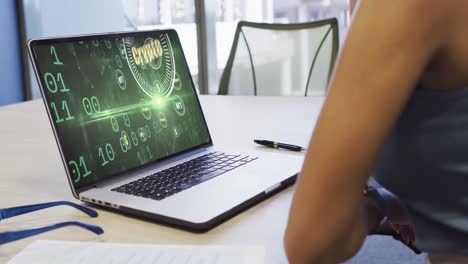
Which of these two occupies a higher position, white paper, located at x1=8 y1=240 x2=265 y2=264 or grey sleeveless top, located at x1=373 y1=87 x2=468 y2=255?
grey sleeveless top, located at x1=373 y1=87 x2=468 y2=255

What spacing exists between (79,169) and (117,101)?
0.48 ft

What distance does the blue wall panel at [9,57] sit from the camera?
3.78 metres

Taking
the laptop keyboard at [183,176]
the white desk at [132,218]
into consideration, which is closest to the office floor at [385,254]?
the white desk at [132,218]

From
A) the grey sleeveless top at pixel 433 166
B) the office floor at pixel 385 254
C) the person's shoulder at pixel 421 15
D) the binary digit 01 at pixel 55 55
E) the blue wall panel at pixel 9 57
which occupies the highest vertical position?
the person's shoulder at pixel 421 15

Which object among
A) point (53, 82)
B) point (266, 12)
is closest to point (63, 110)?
point (53, 82)

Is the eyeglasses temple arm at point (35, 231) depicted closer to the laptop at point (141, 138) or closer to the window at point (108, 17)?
the laptop at point (141, 138)

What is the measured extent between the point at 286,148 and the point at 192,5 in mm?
3286

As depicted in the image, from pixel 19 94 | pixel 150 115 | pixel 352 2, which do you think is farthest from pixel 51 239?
pixel 19 94

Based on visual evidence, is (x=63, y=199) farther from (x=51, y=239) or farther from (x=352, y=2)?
(x=352, y=2)

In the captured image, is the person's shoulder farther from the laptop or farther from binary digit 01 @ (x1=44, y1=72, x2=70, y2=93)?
→ binary digit 01 @ (x1=44, y1=72, x2=70, y2=93)

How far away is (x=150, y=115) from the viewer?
1035 millimetres

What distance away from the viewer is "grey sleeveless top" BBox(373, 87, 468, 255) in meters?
0.54

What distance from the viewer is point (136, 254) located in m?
0.71

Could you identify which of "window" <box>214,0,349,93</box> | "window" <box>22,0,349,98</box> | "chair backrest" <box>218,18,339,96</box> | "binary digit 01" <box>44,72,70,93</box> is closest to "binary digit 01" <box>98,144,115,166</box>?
"binary digit 01" <box>44,72,70,93</box>
